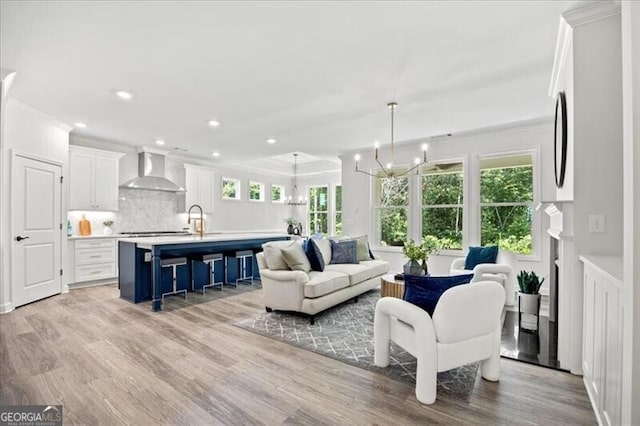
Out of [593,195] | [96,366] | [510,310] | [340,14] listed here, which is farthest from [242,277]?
[593,195]

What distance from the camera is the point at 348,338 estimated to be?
10.2 ft

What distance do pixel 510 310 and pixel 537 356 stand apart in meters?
1.43

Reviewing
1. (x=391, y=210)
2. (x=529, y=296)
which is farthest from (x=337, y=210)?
(x=529, y=296)

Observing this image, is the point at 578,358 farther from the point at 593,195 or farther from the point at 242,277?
the point at 242,277

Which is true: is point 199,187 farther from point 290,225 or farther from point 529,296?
point 529,296

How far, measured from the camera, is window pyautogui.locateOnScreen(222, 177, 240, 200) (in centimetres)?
844

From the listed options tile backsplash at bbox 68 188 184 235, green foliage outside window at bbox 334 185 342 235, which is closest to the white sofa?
tile backsplash at bbox 68 188 184 235

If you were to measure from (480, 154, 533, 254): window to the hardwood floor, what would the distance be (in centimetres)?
331

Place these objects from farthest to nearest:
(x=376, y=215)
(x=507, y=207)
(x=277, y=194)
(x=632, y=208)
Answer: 1. (x=277, y=194)
2. (x=376, y=215)
3. (x=507, y=207)
4. (x=632, y=208)

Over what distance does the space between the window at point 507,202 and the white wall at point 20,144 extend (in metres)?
7.30

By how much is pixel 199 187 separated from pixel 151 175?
1.19m

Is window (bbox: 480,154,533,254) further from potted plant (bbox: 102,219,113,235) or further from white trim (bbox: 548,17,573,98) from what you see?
potted plant (bbox: 102,219,113,235)

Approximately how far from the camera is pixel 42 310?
4000 mm

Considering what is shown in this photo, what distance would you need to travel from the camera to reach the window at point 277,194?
32.5ft
